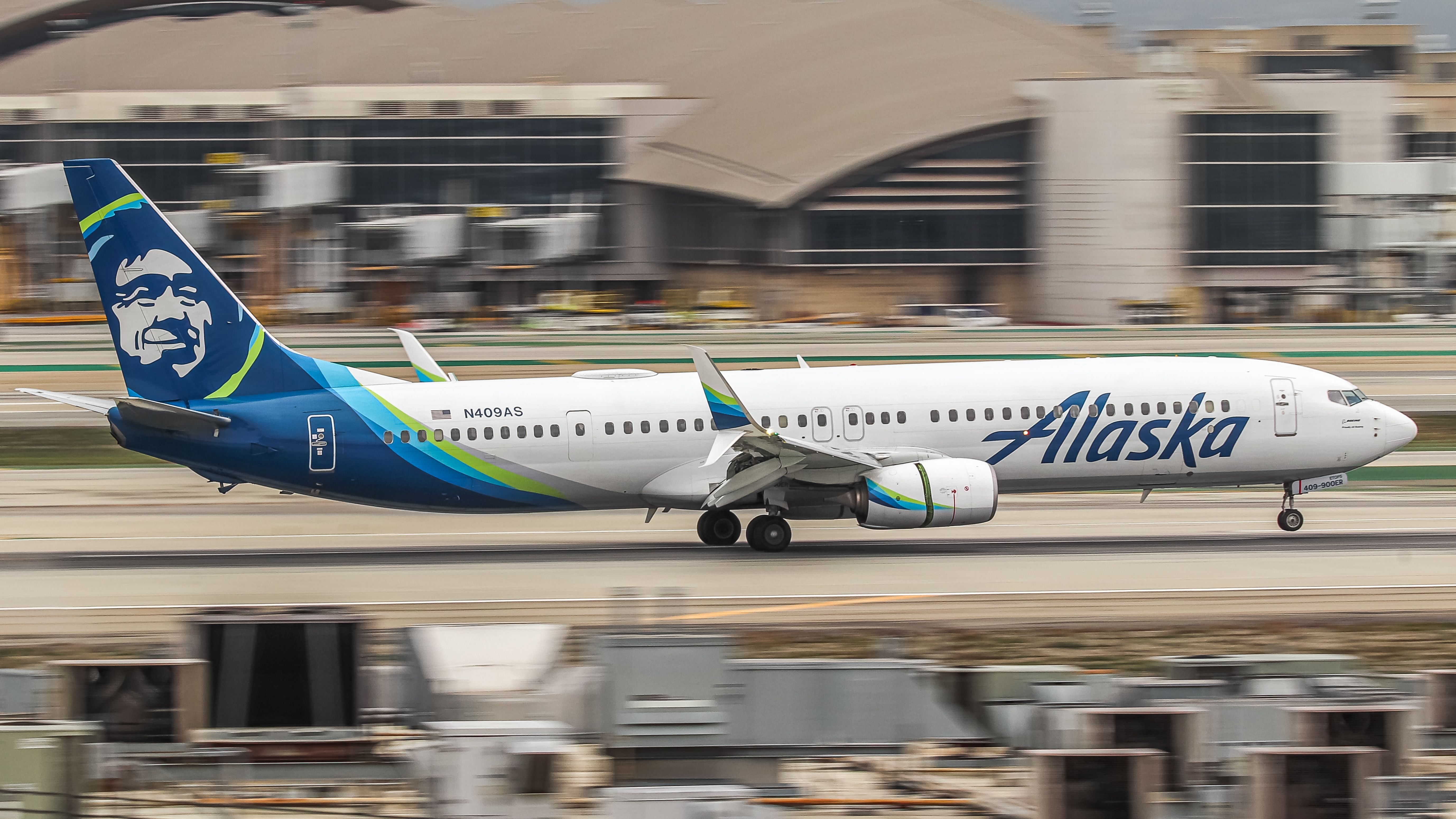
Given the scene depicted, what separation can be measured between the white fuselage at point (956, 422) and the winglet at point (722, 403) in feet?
6.51

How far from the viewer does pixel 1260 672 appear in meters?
18.2

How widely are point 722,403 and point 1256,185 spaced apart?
288ft

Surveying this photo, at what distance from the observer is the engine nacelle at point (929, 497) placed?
29172 mm

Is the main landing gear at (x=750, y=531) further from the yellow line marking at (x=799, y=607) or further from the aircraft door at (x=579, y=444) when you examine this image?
the yellow line marking at (x=799, y=607)

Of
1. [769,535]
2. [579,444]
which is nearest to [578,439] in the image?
[579,444]

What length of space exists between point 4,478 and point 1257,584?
33.6 m

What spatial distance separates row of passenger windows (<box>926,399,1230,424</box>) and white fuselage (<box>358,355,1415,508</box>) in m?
0.03

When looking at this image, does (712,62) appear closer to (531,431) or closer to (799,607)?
(531,431)

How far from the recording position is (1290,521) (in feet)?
108

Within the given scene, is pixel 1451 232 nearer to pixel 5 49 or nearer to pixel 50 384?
pixel 50 384

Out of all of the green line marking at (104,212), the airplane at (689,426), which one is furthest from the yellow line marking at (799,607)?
the green line marking at (104,212)

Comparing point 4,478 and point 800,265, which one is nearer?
point 4,478

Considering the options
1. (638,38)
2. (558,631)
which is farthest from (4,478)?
(638,38)

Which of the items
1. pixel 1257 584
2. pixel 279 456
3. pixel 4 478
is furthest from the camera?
pixel 4 478
